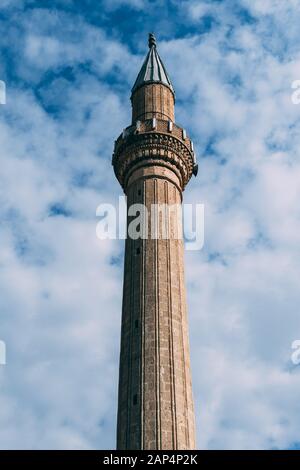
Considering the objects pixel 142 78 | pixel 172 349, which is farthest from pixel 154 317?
pixel 142 78

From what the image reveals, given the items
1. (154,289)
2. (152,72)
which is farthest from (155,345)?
(152,72)

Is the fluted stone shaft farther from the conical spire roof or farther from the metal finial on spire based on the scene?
the metal finial on spire

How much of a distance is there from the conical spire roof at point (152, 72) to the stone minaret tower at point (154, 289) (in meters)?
0.06

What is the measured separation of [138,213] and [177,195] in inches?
114

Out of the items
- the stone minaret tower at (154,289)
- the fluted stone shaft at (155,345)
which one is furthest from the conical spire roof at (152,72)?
the fluted stone shaft at (155,345)

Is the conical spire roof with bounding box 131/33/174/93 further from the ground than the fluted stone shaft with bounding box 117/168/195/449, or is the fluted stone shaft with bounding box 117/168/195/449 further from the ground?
the conical spire roof with bounding box 131/33/174/93

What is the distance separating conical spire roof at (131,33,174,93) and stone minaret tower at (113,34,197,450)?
6cm

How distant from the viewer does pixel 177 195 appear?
3609 centimetres

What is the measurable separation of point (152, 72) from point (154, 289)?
1568cm

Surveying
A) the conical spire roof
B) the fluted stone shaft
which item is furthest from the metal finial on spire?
the fluted stone shaft

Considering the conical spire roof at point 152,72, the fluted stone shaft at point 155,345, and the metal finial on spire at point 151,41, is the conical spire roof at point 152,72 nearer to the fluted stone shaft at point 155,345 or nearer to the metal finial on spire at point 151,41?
the metal finial on spire at point 151,41

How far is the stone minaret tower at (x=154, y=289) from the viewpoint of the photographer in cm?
2756

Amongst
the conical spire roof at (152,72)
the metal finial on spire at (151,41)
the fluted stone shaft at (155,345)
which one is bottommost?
the fluted stone shaft at (155,345)

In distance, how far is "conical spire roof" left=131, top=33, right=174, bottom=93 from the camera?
4003cm
